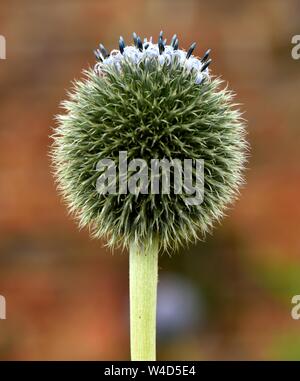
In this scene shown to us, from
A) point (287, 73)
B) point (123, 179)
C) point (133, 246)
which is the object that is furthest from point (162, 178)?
point (287, 73)

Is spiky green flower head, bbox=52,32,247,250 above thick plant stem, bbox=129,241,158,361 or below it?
above

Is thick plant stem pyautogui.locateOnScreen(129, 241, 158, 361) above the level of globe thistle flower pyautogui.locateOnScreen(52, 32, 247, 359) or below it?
below

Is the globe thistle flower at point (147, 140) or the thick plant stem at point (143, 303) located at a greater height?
the globe thistle flower at point (147, 140)

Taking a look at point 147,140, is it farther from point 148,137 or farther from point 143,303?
point 143,303

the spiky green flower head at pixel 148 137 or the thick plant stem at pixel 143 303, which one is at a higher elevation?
the spiky green flower head at pixel 148 137

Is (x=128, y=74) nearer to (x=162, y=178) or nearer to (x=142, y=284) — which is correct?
(x=162, y=178)

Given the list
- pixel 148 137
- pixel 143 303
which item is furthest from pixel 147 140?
pixel 143 303
